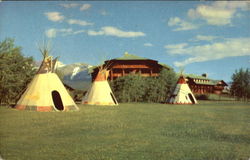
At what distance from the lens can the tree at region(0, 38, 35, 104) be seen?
69.3ft

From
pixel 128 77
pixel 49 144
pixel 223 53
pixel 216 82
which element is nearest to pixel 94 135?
pixel 49 144

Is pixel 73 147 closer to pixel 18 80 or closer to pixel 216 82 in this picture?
pixel 18 80

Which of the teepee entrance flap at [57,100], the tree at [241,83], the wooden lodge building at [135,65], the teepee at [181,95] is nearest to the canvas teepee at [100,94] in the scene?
the teepee entrance flap at [57,100]

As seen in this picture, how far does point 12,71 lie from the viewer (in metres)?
24.2

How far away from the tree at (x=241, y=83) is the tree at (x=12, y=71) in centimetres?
3023

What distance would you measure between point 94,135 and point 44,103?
9.56 m

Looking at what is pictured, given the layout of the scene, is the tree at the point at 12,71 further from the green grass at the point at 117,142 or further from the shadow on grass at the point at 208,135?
the shadow on grass at the point at 208,135

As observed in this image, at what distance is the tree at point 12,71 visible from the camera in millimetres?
21125

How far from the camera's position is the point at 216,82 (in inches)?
2842

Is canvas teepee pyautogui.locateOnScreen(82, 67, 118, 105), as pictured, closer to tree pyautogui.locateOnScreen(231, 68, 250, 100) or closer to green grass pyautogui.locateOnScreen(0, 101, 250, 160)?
green grass pyautogui.locateOnScreen(0, 101, 250, 160)

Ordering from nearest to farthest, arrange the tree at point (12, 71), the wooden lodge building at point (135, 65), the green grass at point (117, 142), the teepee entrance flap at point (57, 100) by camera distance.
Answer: the green grass at point (117, 142), the tree at point (12, 71), the teepee entrance flap at point (57, 100), the wooden lodge building at point (135, 65)

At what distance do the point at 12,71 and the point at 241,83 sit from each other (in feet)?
109

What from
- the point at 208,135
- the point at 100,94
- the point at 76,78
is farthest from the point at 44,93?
the point at 76,78

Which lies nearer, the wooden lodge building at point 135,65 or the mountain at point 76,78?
the wooden lodge building at point 135,65
